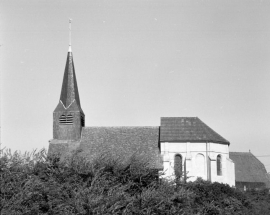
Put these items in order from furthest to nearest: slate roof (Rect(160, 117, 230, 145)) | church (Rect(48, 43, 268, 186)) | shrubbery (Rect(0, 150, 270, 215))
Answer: slate roof (Rect(160, 117, 230, 145)) < church (Rect(48, 43, 268, 186)) < shrubbery (Rect(0, 150, 270, 215))

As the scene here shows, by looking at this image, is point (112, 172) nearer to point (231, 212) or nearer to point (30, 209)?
point (30, 209)

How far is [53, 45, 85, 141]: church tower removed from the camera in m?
46.4

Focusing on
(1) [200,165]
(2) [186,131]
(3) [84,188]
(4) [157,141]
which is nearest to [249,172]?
(1) [200,165]

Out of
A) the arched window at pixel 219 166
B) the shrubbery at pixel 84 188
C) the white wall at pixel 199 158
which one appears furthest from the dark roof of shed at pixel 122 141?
the shrubbery at pixel 84 188

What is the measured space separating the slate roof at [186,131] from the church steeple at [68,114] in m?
8.74

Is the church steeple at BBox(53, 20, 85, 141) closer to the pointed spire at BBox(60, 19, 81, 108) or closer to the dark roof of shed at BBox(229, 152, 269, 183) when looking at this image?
the pointed spire at BBox(60, 19, 81, 108)

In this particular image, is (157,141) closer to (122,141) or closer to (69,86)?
(122,141)

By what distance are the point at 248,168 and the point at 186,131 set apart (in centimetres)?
1882

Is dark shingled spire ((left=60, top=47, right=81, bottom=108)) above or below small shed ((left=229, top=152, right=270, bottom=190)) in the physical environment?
above

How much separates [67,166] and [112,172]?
8.82ft

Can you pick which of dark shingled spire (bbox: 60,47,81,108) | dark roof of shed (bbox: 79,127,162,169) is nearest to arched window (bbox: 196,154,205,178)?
dark roof of shed (bbox: 79,127,162,169)

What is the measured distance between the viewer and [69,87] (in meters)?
48.0

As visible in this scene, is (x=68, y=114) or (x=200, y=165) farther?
(x=68, y=114)

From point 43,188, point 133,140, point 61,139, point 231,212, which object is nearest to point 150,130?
point 133,140
